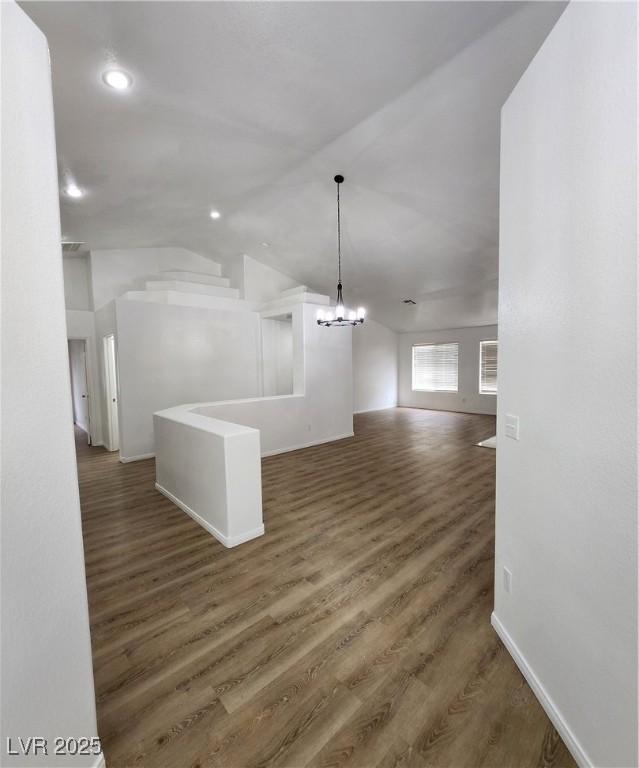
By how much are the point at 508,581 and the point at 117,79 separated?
4.28m

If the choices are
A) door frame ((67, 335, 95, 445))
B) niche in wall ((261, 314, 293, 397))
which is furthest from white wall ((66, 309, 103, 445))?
niche in wall ((261, 314, 293, 397))

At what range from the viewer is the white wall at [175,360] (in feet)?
17.1

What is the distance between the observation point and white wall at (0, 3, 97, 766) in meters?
0.93

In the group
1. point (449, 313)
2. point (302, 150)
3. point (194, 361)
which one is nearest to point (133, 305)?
point (194, 361)

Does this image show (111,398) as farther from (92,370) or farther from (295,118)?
(295,118)

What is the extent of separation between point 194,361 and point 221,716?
5367 mm

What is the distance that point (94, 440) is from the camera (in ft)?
20.7

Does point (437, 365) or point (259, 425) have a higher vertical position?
point (437, 365)

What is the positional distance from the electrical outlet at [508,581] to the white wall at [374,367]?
7.92m

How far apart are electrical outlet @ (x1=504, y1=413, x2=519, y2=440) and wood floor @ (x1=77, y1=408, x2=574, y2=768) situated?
112cm

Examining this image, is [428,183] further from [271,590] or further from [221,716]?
[221,716]

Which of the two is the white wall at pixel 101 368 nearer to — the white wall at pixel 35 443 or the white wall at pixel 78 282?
the white wall at pixel 78 282

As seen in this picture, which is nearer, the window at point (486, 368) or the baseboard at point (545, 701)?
the baseboard at point (545, 701)

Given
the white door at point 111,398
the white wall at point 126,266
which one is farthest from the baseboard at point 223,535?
the white wall at point 126,266
